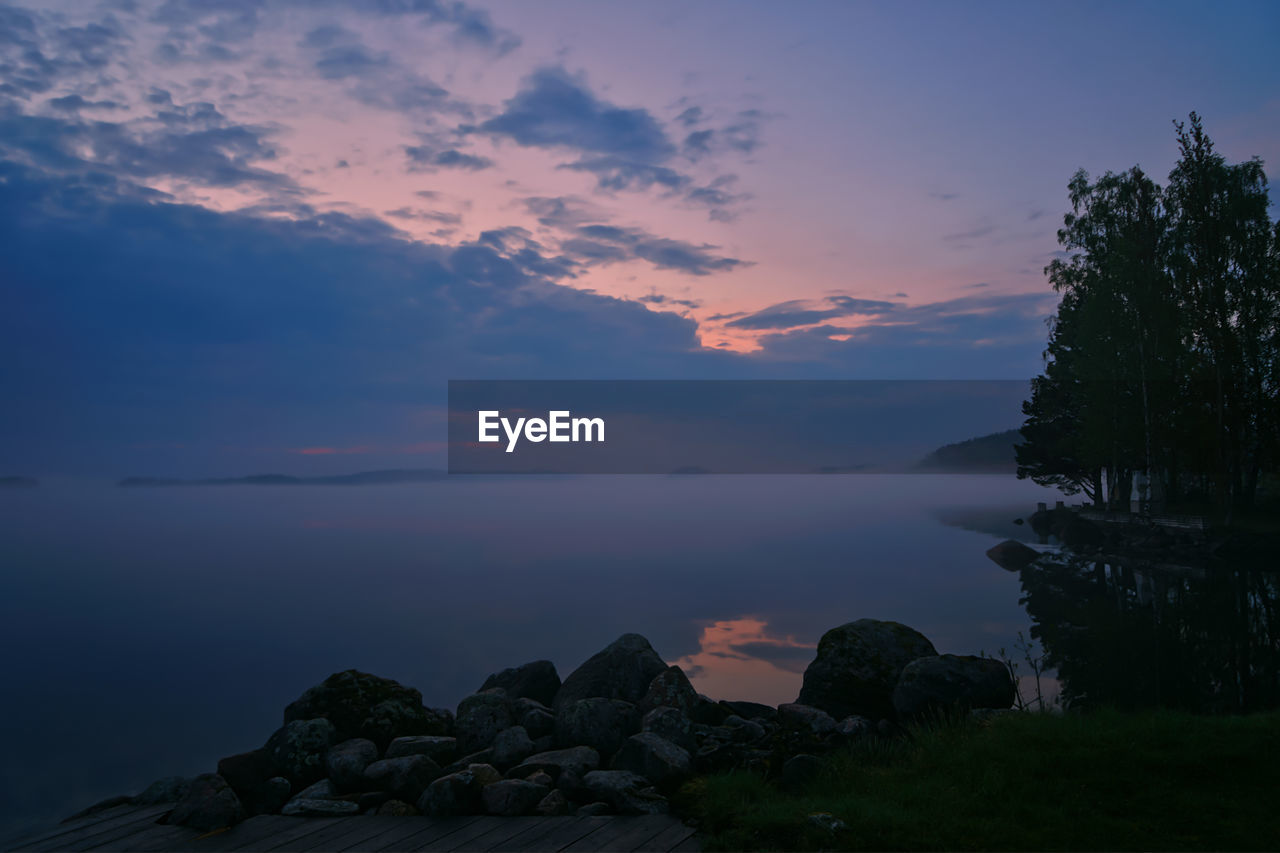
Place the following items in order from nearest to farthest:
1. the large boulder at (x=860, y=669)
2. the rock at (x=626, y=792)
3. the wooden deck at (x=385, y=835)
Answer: the wooden deck at (x=385, y=835)
the rock at (x=626, y=792)
the large boulder at (x=860, y=669)

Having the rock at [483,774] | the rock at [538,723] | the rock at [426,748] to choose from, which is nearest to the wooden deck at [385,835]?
the rock at [483,774]

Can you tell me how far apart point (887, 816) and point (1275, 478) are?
66191 millimetres

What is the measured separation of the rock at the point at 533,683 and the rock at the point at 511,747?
12.9 feet

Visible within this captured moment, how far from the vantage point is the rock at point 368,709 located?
10672mm

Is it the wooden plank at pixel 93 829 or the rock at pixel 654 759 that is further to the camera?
the rock at pixel 654 759

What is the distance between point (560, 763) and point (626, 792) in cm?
142

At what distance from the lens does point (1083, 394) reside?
145ft

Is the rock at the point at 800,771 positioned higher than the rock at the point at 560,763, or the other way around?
the rock at the point at 800,771

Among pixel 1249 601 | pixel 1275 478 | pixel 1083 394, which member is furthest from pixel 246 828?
pixel 1275 478

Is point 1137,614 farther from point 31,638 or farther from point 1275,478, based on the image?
point 1275,478

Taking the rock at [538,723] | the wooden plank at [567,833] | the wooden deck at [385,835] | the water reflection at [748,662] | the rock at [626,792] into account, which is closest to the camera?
the wooden plank at [567,833]

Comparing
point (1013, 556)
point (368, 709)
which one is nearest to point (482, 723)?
point (368, 709)

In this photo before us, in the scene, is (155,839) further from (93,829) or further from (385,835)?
(385,835)

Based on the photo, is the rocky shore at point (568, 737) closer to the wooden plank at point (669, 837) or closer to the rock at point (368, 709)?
the rock at point (368, 709)
